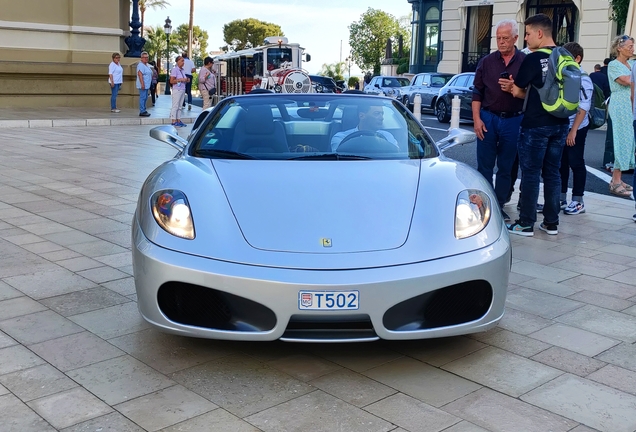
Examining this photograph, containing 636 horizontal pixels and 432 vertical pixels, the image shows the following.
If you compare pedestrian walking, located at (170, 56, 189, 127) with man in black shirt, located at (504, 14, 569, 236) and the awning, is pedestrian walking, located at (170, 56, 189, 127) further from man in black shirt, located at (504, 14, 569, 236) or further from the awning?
the awning

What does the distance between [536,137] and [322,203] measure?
10.5 ft

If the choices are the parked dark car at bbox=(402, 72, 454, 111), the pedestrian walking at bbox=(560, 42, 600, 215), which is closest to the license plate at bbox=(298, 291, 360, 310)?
the pedestrian walking at bbox=(560, 42, 600, 215)

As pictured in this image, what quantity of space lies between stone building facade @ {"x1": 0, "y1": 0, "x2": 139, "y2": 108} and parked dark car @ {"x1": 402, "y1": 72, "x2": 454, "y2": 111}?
30.3 ft

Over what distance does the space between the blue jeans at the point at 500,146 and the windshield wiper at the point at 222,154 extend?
3.23m

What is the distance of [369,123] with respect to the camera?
16.2ft

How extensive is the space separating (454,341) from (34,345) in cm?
215

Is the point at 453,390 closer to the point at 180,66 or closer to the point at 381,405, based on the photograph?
the point at 381,405

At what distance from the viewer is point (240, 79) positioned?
1426 inches

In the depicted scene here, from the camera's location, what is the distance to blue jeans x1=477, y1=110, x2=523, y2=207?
22.6 ft

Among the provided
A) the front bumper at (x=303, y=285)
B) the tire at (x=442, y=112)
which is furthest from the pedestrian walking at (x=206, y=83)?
the front bumper at (x=303, y=285)

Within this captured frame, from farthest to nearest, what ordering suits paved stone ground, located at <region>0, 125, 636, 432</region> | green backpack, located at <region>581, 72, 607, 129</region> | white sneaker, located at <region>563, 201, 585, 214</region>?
green backpack, located at <region>581, 72, 607, 129</region>, white sneaker, located at <region>563, 201, 585, 214</region>, paved stone ground, located at <region>0, 125, 636, 432</region>

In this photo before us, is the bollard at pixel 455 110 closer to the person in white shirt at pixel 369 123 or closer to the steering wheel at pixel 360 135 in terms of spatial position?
the person in white shirt at pixel 369 123

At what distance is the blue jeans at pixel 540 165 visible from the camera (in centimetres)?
639

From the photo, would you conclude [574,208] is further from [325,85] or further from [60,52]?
[325,85]
